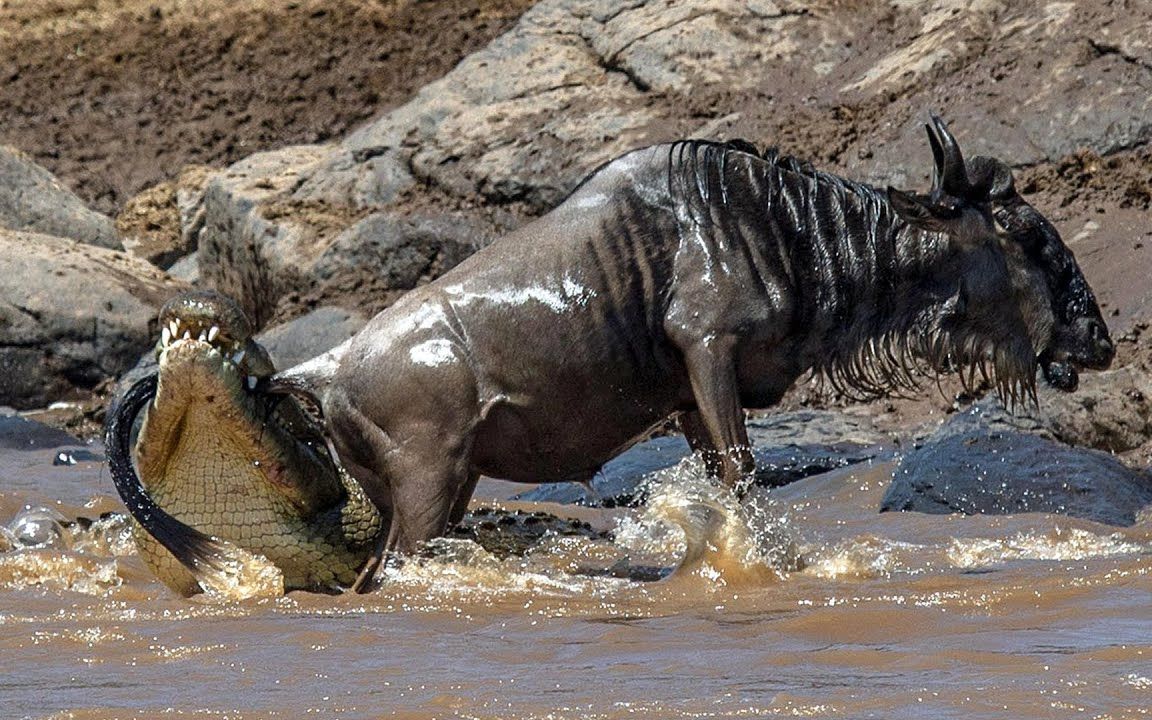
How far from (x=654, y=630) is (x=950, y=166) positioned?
2.34 meters

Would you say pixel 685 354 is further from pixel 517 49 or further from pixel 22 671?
pixel 517 49

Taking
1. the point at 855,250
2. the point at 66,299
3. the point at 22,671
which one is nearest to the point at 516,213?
the point at 66,299

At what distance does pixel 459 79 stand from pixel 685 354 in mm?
9296

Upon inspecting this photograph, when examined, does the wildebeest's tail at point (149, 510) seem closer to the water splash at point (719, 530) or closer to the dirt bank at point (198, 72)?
the water splash at point (719, 530)

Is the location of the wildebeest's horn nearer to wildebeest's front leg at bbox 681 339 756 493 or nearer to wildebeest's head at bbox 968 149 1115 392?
wildebeest's head at bbox 968 149 1115 392

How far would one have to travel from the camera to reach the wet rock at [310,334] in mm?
12820

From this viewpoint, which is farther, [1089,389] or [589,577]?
[1089,389]

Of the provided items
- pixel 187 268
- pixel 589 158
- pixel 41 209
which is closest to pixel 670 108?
pixel 589 158

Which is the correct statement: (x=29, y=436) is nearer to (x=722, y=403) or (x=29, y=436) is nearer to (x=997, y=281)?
(x=722, y=403)

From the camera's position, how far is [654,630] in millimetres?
5250

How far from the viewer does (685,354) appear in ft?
21.5

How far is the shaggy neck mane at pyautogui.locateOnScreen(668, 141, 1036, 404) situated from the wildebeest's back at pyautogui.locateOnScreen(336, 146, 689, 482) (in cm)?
16

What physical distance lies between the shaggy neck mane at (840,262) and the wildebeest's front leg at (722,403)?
322 mm

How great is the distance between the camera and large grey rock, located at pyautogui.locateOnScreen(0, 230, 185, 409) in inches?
552
